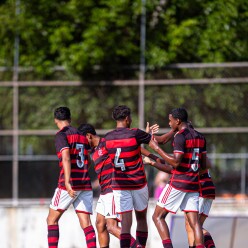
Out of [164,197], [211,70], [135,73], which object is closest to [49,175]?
[135,73]

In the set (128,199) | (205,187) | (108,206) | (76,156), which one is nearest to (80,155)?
(76,156)

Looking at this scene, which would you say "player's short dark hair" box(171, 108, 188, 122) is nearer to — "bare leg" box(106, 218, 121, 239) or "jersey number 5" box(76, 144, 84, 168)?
"jersey number 5" box(76, 144, 84, 168)

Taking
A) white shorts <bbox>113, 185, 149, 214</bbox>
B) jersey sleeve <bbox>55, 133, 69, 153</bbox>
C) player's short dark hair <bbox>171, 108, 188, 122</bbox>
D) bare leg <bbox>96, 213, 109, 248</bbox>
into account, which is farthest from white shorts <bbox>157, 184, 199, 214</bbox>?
jersey sleeve <bbox>55, 133, 69, 153</bbox>

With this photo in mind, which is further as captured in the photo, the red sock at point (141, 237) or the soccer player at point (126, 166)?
the red sock at point (141, 237)

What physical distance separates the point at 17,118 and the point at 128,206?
29.1 feet

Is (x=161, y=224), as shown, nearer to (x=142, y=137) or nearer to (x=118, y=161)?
(x=118, y=161)

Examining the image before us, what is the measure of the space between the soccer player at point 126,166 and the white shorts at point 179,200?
32 cm

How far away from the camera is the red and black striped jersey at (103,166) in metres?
13.3

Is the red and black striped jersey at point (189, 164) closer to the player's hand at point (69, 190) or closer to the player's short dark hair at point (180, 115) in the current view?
the player's short dark hair at point (180, 115)

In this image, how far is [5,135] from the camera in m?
21.1

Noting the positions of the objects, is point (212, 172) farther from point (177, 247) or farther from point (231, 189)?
point (177, 247)

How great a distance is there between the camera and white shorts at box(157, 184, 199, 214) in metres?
12.9

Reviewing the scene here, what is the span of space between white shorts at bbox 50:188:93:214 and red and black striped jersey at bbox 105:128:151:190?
841mm

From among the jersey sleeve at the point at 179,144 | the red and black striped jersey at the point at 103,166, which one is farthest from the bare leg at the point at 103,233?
the jersey sleeve at the point at 179,144
